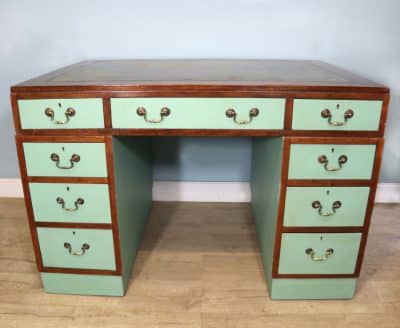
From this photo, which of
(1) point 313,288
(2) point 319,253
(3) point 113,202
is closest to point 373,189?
(2) point 319,253

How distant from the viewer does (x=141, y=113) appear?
112 centimetres

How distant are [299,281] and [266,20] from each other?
1.16 metres

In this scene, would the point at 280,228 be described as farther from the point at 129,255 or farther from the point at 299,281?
the point at 129,255

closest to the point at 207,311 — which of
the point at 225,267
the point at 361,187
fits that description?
the point at 225,267

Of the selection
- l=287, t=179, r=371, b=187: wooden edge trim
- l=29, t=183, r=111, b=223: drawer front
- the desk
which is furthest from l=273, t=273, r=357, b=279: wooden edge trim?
l=29, t=183, r=111, b=223: drawer front

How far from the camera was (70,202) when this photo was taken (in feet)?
4.00

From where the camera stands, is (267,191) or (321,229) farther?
(267,191)

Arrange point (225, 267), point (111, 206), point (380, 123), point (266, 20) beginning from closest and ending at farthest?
1. point (380, 123)
2. point (111, 206)
3. point (225, 267)
4. point (266, 20)

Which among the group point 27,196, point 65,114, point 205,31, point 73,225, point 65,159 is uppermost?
Result: point 205,31

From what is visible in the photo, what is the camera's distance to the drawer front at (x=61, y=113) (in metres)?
1.12

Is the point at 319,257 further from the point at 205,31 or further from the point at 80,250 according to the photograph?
the point at 205,31

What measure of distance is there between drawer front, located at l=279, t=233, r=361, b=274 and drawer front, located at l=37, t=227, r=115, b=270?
1.98 ft

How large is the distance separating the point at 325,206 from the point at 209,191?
0.87 metres

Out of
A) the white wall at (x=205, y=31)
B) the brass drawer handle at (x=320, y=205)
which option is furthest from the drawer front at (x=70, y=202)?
the white wall at (x=205, y=31)
